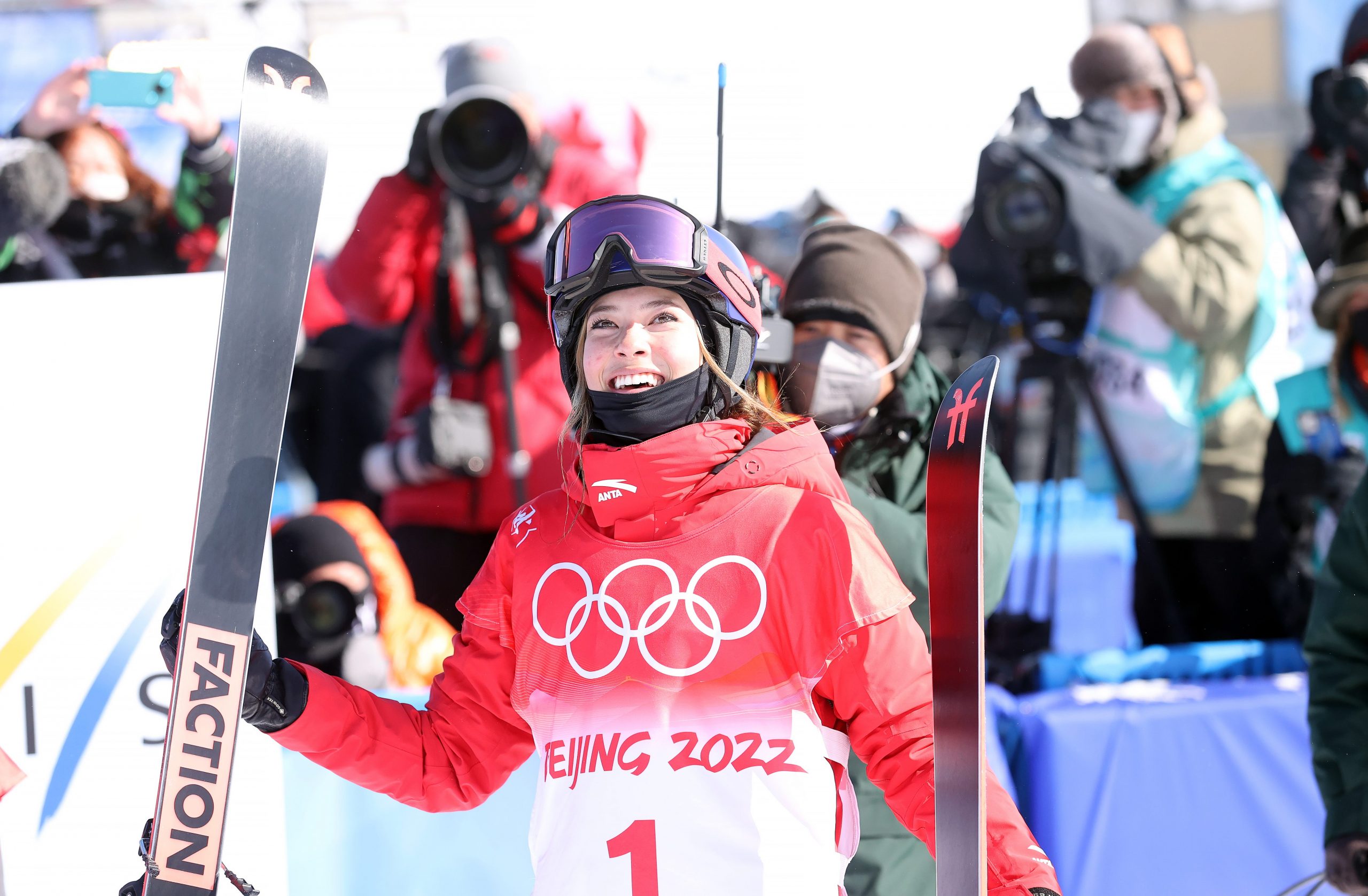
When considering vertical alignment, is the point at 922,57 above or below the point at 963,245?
above

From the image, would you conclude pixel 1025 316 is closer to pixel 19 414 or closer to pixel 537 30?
pixel 537 30

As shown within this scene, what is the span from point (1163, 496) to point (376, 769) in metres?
2.86

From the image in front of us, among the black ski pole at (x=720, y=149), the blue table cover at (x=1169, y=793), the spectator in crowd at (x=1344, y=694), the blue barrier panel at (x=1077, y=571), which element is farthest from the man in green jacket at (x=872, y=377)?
the blue barrier panel at (x=1077, y=571)

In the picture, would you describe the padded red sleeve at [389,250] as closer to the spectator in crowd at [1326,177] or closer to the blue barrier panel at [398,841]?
the blue barrier panel at [398,841]

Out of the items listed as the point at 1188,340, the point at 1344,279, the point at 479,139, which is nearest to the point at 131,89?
the point at 479,139

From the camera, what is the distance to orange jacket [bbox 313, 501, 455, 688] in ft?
10.2

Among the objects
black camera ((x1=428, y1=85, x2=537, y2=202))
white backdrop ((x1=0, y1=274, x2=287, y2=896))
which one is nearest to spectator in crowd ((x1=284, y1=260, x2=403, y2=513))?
black camera ((x1=428, y1=85, x2=537, y2=202))

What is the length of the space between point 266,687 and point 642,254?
0.80 m

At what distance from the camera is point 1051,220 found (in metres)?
3.46

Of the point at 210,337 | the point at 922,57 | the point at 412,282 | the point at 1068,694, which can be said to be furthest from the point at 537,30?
the point at 1068,694

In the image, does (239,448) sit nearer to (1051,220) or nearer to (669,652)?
(669,652)

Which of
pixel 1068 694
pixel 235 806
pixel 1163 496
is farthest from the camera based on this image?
pixel 1163 496

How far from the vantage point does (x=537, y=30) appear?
3535 mm

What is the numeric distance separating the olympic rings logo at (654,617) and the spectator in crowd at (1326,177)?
340cm
